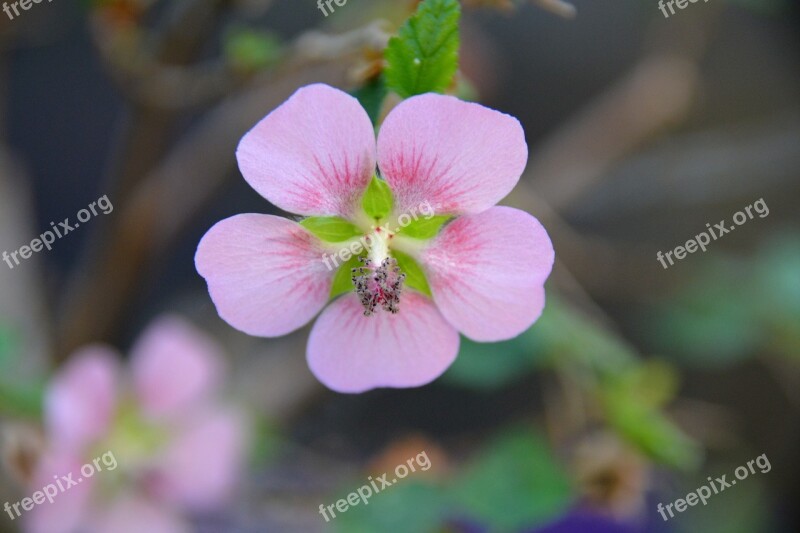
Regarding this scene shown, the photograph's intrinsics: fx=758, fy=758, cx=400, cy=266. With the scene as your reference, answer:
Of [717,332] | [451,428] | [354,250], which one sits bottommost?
[451,428]

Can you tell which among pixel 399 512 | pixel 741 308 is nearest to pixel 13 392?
pixel 399 512

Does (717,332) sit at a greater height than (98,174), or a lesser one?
lesser

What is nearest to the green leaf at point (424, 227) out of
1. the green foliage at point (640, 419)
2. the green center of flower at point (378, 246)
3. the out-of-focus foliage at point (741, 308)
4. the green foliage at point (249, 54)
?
the green center of flower at point (378, 246)

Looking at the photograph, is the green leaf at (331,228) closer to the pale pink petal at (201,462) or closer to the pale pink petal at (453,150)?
the pale pink petal at (453,150)

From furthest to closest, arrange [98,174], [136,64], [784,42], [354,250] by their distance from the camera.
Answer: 1. [784,42]
2. [98,174]
3. [136,64]
4. [354,250]

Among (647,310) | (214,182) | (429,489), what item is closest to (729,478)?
(647,310)

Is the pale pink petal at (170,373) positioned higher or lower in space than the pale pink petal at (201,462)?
higher

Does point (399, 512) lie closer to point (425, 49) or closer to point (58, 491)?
point (58, 491)

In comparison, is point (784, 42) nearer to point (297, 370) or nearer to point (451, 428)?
point (451, 428)
